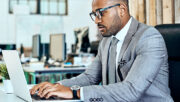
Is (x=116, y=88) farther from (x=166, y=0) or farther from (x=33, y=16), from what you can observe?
(x=33, y=16)

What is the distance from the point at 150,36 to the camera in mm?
1669

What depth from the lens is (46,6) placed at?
11.8 meters

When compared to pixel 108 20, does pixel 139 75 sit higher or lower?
lower

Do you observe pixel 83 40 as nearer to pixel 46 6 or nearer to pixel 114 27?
pixel 114 27

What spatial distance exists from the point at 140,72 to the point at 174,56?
1.35 feet

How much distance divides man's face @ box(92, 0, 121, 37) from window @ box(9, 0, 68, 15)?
33.1 ft

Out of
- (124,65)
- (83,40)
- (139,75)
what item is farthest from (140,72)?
(83,40)

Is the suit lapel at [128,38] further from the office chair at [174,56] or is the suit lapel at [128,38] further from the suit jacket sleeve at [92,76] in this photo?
the suit jacket sleeve at [92,76]

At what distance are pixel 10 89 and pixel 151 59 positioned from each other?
36.5 inches

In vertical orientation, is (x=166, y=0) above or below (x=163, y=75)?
above

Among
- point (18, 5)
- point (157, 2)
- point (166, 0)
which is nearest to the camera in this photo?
point (166, 0)

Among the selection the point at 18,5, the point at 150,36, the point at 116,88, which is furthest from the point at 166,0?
the point at 18,5

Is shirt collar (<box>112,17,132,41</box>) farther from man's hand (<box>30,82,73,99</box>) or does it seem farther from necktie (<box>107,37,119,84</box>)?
man's hand (<box>30,82,73,99</box>)

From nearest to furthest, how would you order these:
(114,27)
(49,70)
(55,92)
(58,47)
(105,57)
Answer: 1. (55,92)
2. (114,27)
3. (105,57)
4. (49,70)
5. (58,47)
